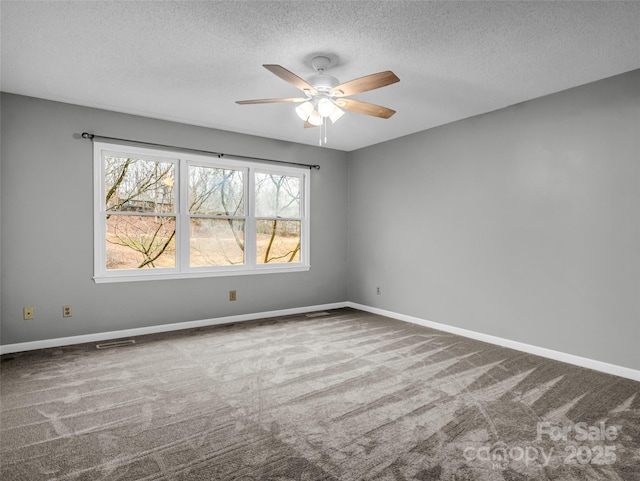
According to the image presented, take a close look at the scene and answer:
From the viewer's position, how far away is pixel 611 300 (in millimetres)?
3260

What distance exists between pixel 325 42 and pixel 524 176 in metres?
2.47

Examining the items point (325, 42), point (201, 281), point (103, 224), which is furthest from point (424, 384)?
point (103, 224)

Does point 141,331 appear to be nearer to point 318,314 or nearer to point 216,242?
point 216,242

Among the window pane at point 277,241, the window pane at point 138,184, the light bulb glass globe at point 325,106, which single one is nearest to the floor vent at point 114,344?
the window pane at point 138,184

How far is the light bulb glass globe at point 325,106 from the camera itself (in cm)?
298

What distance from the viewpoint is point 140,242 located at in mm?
4441

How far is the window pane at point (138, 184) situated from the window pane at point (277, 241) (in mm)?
1272

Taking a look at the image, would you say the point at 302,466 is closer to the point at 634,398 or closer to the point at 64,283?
the point at 634,398

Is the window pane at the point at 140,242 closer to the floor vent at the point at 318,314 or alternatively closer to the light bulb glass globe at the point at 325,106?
the floor vent at the point at 318,314

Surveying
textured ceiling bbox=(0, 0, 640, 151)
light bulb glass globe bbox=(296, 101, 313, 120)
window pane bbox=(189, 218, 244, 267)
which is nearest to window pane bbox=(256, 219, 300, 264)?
window pane bbox=(189, 218, 244, 267)

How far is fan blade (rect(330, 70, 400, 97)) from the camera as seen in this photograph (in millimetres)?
2508

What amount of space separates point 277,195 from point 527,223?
3.20m

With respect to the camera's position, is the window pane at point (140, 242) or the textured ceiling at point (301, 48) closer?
the textured ceiling at point (301, 48)

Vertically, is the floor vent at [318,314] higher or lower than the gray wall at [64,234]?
lower
